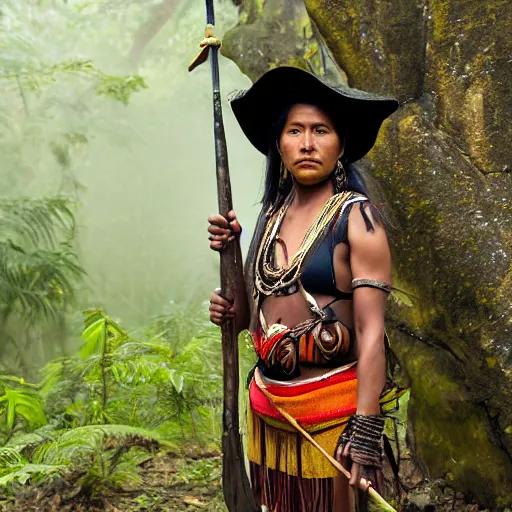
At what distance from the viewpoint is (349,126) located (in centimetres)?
234

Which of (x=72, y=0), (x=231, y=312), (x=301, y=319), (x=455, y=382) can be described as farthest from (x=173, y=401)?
(x=72, y=0)

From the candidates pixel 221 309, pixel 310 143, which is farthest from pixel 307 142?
pixel 221 309

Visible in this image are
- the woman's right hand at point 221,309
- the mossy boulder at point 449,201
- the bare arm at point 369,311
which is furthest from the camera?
the mossy boulder at point 449,201

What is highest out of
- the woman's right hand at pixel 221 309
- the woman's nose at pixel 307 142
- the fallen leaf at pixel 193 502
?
the woman's nose at pixel 307 142

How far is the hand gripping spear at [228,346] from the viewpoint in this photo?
242 centimetres

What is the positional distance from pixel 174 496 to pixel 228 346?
2.11 m

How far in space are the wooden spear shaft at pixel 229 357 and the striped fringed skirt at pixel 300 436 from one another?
0.08m

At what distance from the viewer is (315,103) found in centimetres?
227

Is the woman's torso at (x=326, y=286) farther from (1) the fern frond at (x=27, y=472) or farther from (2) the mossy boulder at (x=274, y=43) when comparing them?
(2) the mossy boulder at (x=274, y=43)

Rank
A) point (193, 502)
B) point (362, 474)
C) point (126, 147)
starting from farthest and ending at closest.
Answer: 1. point (126, 147)
2. point (193, 502)
3. point (362, 474)

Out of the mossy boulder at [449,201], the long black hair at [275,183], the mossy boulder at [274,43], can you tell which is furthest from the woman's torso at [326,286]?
the mossy boulder at [274,43]

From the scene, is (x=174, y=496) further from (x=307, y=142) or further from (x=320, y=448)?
(x=307, y=142)

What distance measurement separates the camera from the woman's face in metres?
2.25

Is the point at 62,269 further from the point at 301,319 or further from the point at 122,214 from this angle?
the point at 122,214
